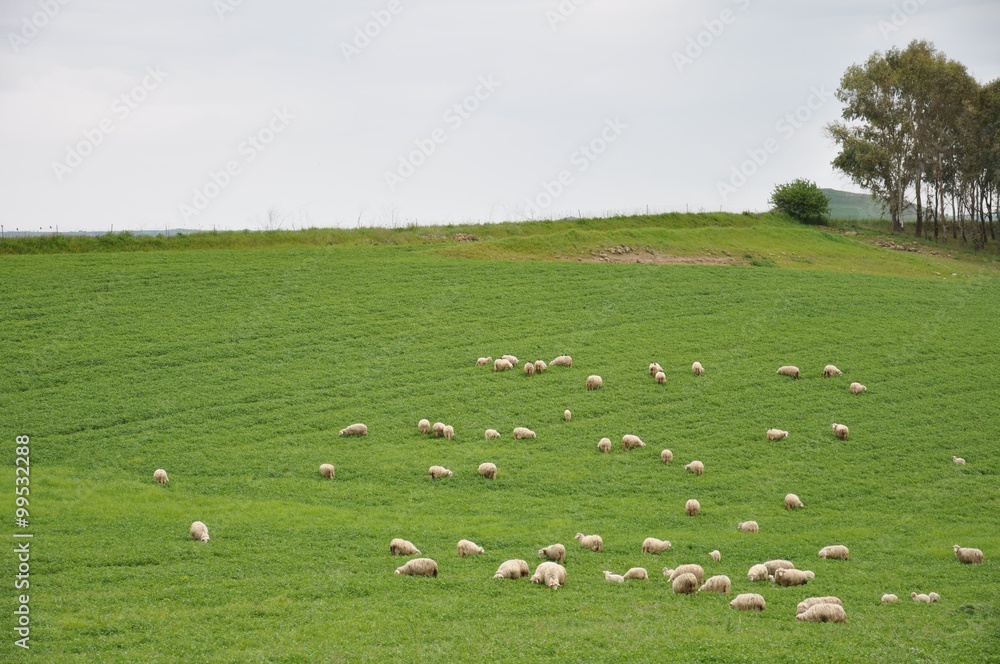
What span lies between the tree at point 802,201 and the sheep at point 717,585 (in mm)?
57946

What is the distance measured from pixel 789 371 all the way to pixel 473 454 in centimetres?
1356

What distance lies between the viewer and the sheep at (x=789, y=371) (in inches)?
1243

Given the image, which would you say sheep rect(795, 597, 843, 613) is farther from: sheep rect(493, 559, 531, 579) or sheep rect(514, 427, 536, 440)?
sheep rect(514, 427, 536, 440)

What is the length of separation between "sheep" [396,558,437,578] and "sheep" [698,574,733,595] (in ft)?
16.0

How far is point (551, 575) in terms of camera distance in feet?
51.9

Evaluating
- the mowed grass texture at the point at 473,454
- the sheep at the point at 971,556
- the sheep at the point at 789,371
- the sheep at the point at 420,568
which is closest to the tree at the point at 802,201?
the mowed grass texture at the point at 473,454

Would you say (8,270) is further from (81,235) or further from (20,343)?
(20,343)

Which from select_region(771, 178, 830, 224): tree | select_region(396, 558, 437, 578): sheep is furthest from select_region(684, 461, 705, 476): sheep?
select_region(771, 178, 830, 224): tree

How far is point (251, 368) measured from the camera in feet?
102

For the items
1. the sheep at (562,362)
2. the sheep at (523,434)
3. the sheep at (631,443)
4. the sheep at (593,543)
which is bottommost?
the sheep at (593,543)

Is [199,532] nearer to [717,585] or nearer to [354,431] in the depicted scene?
[354,431]

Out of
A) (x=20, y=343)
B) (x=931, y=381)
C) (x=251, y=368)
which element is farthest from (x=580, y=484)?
(x=20, y=343)

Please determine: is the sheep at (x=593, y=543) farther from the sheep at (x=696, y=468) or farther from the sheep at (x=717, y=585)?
the sheep at (x=696, y=468)

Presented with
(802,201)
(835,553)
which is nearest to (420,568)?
(835,553)
